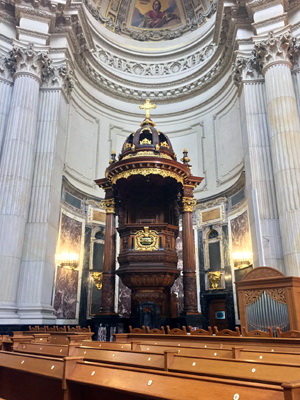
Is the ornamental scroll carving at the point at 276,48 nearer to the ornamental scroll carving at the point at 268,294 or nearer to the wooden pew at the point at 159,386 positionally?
the ornamental scroll carving at the point at 268,294

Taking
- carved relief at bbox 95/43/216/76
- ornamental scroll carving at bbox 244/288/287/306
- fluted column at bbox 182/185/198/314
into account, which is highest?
carved relief at bbox 95/43/216/76

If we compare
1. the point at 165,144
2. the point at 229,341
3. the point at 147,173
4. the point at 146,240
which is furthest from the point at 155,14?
the point at 229,341

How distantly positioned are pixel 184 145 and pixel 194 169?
4.62 ft

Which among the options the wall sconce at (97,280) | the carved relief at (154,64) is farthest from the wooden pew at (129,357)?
the carved relief at (154,64)

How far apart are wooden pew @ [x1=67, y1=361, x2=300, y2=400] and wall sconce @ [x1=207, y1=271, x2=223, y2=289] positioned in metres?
Result: 11.3

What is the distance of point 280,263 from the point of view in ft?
30.4

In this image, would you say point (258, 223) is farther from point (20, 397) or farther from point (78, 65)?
point (78, 65)

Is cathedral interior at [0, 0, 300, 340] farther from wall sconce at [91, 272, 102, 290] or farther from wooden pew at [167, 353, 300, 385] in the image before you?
wooden pew at [167, 353, 300, 385]

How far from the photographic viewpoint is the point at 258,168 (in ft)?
33.6

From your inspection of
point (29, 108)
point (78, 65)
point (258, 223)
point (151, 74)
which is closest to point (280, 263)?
point (258, 223)

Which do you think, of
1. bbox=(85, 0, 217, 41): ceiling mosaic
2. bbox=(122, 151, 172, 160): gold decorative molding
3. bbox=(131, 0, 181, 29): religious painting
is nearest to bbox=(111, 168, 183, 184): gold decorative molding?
bbox=(122, 151, 172, 160): gold decorative molding

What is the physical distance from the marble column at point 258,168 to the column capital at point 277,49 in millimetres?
650

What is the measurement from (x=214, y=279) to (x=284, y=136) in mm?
6103

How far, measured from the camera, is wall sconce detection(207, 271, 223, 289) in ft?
43.4
